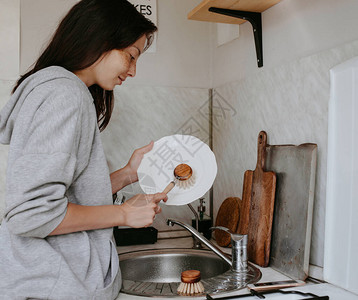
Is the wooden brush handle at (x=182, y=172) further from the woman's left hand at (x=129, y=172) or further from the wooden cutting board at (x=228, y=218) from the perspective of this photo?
the wooden cutting board at (x=228, y=218)

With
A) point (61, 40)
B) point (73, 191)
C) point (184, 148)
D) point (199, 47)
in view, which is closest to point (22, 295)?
point (73, 191)

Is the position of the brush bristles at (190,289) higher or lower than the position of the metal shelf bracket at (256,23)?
lower

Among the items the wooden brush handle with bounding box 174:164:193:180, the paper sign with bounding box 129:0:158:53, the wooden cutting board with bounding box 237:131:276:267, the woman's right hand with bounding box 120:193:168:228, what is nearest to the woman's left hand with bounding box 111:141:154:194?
the wooden brush handle with bounding box 174:164:193:180

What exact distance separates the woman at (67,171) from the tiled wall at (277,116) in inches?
19.9

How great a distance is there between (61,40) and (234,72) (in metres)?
0.91

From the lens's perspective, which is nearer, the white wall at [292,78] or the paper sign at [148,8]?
the white wall at [292,78]

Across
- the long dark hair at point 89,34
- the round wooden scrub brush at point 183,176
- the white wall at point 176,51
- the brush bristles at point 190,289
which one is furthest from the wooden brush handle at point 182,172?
the white wall at point 176,51

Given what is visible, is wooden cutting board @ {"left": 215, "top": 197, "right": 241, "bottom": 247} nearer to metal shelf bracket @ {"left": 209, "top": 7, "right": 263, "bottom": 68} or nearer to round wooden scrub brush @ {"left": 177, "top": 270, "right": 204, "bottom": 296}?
round wooden scrub brush @ {"left": 177, "top": 270, "right": 204, "bottom": 296}

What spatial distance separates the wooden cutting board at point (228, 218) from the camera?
4.86 feet

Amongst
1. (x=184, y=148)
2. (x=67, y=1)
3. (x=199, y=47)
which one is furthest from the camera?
(x=199, y=47)

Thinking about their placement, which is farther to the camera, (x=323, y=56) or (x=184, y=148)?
(x=184, y=148)

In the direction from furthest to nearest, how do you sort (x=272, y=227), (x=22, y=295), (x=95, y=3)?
(x=272, y=227) < (x=95, y=3) < (x=22, y=295)

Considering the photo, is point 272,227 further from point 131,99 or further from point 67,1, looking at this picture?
point 67,1

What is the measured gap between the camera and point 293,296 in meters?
0.94
